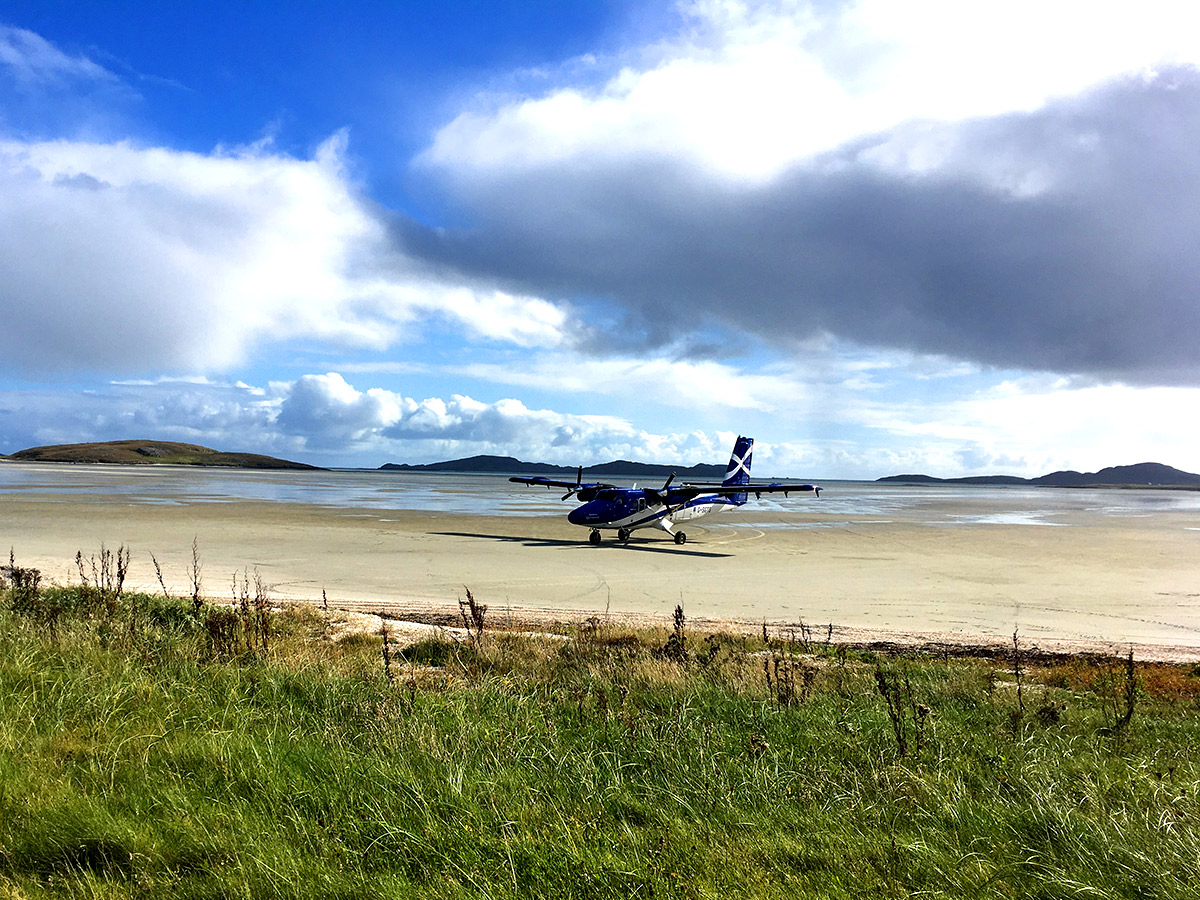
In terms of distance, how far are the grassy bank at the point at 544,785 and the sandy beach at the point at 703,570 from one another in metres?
8.24

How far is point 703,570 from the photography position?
24047 mm

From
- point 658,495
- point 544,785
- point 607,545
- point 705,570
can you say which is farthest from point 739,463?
point 544,785

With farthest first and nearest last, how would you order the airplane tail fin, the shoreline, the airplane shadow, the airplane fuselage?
1. the airplane tail fin
2. the airplane fuselage
3. the airplane shadow
4. the shoreline

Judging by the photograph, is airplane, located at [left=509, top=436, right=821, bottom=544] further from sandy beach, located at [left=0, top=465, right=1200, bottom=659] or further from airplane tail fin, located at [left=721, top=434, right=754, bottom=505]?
airplane tail fin, located at [left=721, top=434, right=754, bottom=505]

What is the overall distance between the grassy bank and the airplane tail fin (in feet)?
104

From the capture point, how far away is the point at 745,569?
2439 cm

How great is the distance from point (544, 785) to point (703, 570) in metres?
20.2

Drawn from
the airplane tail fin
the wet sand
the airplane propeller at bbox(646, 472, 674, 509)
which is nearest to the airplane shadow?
the wet sand

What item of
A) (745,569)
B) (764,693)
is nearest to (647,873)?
(764,693)

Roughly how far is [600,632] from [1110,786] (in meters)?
8.09

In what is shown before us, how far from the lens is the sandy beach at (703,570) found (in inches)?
650

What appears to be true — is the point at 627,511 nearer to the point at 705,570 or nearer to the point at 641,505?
the point at 641,505

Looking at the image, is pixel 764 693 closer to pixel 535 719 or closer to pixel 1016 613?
pixel 535 719

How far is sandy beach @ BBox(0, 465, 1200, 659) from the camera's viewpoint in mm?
16516
